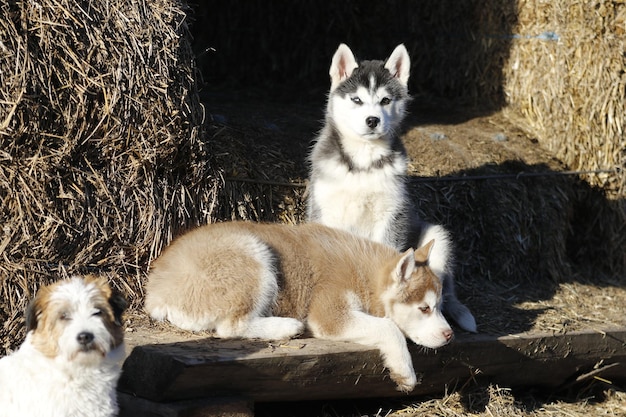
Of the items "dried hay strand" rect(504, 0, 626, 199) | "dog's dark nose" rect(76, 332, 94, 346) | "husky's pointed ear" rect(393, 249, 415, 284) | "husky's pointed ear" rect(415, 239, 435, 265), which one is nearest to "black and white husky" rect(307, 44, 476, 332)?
"husky's pointed ear" rect(415, 239, 435, 265)

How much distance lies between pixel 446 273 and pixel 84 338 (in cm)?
308

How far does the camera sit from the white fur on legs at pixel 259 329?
515cm

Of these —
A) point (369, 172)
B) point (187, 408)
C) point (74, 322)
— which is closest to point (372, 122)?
point (369, 172)

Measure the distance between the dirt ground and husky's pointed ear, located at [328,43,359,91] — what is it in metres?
0.92

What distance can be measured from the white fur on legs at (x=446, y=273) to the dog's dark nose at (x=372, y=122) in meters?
0.91

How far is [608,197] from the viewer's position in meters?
8.35

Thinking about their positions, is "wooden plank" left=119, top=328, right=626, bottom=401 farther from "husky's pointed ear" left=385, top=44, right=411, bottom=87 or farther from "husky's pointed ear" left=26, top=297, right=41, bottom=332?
"husky's pointed ear" left=385, top=44, right=411, bottom=87

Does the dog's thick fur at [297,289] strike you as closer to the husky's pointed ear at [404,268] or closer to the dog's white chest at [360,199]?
the husky's pointed ear at [404,268]

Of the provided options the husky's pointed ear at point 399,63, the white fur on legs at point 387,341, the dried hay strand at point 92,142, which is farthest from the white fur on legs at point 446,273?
the dried hay strand at point 92,142

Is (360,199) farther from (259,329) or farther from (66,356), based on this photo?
(66,356)

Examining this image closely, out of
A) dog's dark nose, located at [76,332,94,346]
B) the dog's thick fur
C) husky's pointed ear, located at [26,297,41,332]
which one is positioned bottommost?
the dog's thick fur

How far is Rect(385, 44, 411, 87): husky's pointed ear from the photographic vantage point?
261 inches

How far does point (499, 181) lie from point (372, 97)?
2.01 meters

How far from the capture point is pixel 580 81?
Result: 27.0 feet
